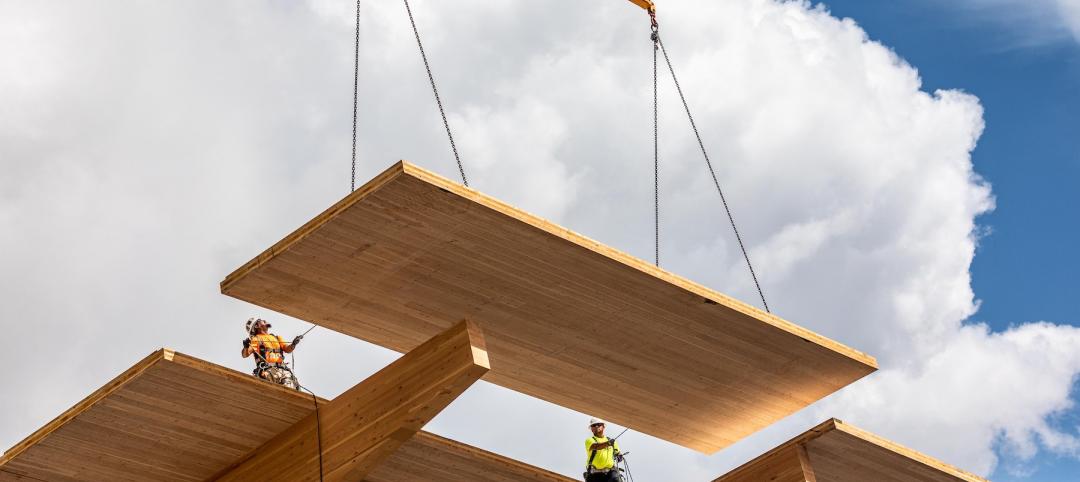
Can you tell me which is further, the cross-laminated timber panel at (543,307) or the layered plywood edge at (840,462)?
the layered plywood edge at (840,462)

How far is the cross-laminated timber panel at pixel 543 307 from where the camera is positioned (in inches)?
445

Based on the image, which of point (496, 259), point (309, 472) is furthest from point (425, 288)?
point (309, 472)

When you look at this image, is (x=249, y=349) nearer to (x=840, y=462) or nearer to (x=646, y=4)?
(x=840, y=462)

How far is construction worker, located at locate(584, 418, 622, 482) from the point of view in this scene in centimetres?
1545

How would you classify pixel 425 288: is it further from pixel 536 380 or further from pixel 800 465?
pixel 800 465

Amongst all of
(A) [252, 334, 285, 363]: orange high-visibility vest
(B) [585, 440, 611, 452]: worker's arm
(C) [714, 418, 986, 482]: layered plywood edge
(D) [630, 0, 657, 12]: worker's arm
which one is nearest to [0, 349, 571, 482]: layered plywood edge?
(A) [252, 334, 285, 363]: orange high-visibility vest

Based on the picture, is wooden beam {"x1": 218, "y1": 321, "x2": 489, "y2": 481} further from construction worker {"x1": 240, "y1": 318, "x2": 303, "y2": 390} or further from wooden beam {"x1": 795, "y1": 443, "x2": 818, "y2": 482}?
wooden beam {"x1": 795, "y1": 443, "x2": 818, "y2": 482}

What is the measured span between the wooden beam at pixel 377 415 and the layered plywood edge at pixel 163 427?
0.67ft

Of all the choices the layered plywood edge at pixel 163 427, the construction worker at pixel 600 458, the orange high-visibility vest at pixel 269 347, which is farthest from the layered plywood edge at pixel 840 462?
the orange high-visibility vest at pixel 269 347

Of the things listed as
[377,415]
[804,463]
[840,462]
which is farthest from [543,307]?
[840,462]

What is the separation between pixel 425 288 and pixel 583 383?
2668 mm

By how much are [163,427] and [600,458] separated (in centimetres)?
478

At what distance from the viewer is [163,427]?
12891 millimetres

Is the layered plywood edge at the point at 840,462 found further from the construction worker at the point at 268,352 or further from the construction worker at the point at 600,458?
the construction worker at the point at 268,352
